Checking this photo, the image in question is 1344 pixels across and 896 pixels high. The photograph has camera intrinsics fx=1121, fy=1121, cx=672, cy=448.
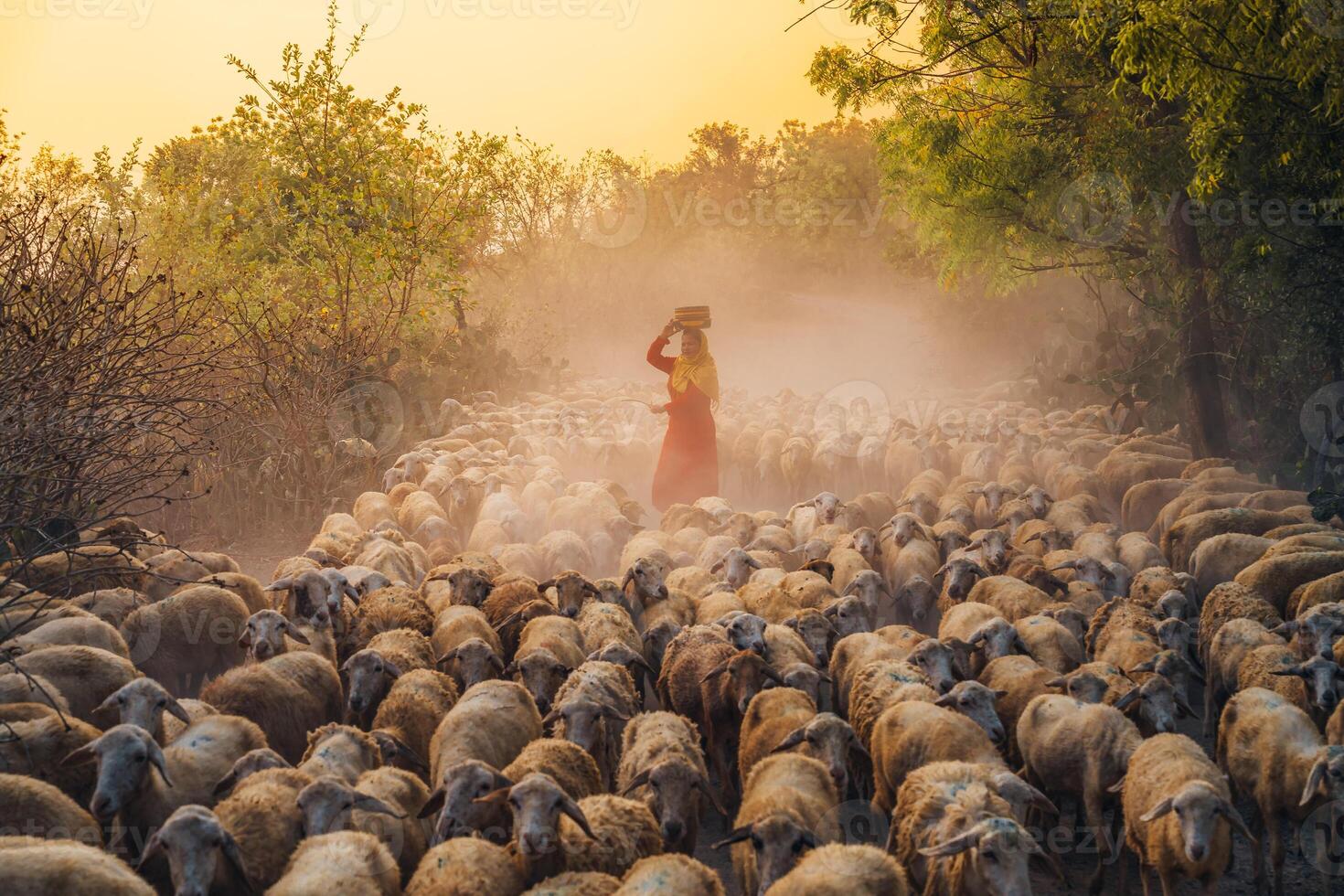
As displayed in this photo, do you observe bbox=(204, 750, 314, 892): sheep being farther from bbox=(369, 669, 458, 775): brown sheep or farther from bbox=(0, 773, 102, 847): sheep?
bbox=(369, 669, 458, 775): brown sheep

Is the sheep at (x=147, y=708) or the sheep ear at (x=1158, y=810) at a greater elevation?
the sheep at (x=147, y=708)

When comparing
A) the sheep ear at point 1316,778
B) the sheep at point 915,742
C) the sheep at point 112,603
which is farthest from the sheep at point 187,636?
the sheep ear at point 1316,778

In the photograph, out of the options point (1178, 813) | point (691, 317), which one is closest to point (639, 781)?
point (1178, 813)

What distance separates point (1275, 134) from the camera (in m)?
10.6

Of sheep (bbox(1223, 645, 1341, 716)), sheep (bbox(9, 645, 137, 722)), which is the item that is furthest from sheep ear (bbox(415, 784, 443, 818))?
sheep (bbox(1223, 645, 1341, 716))

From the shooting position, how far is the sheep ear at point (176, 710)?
21.1 ft

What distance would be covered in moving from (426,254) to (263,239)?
11.5ft

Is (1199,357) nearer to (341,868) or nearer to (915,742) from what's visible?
(915,742)

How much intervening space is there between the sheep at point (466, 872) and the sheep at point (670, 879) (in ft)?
1.83

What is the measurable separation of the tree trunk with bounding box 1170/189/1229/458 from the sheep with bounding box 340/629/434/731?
39.7ft

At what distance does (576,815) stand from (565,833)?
239 millimetres

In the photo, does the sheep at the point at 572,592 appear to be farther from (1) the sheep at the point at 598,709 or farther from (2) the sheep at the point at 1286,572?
(2) the sheep at the point at 1286,572

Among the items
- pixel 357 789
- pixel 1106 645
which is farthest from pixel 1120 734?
pixel 357 789

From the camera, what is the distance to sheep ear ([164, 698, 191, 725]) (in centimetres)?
642
